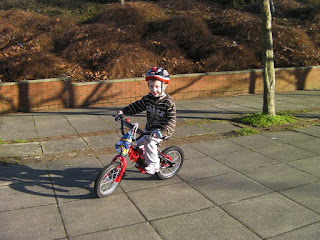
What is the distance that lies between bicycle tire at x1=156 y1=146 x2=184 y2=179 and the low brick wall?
547 centimetres

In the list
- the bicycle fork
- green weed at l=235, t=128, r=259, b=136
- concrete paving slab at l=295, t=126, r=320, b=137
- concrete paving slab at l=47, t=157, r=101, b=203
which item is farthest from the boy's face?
concrete paving slab at l=295, t=126, r=320, b=137

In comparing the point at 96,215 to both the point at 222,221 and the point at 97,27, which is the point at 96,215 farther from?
the point at 97,27

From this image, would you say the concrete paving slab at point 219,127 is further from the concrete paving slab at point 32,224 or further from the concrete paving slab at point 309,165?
the concrete paving slab at point 32,224

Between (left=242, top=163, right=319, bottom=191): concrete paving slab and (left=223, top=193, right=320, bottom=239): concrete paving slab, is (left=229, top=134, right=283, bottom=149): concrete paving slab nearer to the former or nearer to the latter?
(left=242, top=163, right=319, bottom=191): concrete paving slab

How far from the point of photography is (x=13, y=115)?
9.02 metres

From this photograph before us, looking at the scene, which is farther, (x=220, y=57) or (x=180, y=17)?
(x=180, y=17)

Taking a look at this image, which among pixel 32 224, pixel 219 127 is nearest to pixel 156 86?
pixel 32 224

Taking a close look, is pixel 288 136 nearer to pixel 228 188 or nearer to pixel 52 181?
pixel 228 188

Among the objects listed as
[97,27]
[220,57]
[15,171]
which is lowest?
[15,171]

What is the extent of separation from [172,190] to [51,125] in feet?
14.1

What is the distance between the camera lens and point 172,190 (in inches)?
184

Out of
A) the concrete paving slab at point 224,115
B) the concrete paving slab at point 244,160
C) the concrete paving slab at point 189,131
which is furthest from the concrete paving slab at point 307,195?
the concrete paving slab at point 224,115

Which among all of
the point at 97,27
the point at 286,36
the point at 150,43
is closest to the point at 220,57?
the point at 150,43

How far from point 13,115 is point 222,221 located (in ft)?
22.8
